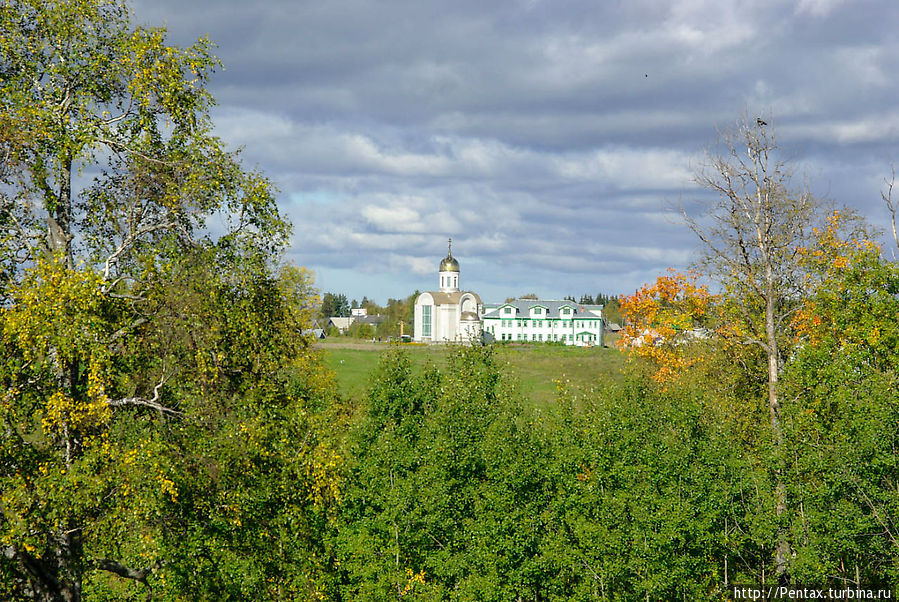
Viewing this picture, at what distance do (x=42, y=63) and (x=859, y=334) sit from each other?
32287 mm

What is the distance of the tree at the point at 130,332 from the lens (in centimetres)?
1652

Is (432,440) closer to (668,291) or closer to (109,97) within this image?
(109,97)

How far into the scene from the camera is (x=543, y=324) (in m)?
153

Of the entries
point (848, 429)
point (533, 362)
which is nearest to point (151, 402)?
point (848, 429)

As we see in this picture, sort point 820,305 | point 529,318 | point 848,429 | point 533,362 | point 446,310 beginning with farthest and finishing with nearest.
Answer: point 529,318 < point 446,310 < point 533,362 < point 820,305 < point 848,429

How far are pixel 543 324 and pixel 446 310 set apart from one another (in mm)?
22231

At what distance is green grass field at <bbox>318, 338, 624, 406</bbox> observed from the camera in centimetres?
8050

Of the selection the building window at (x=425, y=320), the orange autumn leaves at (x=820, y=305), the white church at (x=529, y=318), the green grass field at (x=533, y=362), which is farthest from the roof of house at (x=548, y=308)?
the orange autumn leaves at (x=820, y=305)

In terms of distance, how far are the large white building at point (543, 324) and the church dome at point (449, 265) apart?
1146 centimetres

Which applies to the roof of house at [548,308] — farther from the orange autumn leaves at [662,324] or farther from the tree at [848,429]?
the tree at [848,429]

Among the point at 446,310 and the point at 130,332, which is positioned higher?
the point at 446,310

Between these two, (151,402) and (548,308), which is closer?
(151,402)

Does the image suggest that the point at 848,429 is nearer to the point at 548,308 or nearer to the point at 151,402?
the point at 151,402

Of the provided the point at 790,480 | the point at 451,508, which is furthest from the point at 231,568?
the point at 790,480
